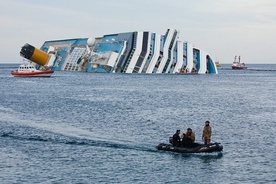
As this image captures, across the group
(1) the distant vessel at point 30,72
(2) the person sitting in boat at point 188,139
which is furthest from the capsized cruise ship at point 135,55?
(2) the person sitting in boat at point 188,139

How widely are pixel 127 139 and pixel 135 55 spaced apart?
93.6 m

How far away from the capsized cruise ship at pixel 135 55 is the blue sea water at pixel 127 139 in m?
49.9

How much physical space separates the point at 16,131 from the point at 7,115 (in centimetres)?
1470

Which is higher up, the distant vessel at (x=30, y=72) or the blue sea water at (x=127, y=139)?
the distant vessel at (x=30, y=72)

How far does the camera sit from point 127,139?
52594 mm

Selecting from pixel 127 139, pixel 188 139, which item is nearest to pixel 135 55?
pixel 127 139

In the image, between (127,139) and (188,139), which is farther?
(127,139)

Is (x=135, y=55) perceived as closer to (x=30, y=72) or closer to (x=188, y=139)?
(x=30, y=72)

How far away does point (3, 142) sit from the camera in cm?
5044

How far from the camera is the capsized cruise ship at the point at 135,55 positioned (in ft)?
478

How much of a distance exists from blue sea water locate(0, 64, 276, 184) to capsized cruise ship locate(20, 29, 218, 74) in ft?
164

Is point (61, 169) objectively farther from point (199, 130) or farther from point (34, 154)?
point (199, 130)

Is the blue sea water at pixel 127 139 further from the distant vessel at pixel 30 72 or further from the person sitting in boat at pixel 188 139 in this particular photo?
the distant vessel at pixel 30 72

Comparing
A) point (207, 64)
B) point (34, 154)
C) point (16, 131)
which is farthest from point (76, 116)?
point (207, 64)
